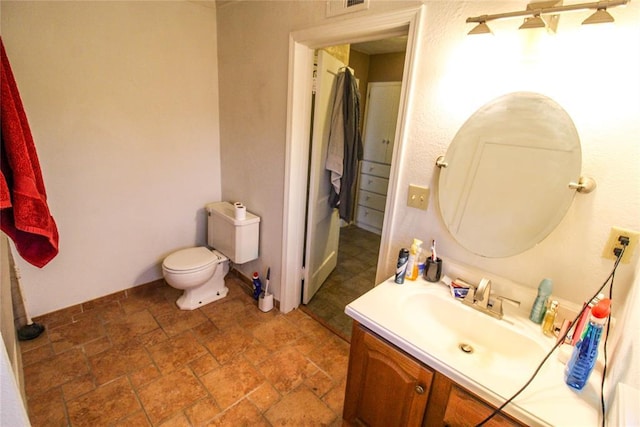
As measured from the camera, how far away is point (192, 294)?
2379mm

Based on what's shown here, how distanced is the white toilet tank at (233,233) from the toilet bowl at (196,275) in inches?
4.9

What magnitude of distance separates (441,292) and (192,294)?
1924 mm

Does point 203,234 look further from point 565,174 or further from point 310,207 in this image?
point 565,174

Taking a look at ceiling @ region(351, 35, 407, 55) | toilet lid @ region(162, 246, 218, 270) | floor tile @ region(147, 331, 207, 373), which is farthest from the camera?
ceiling @ region(351, 35, 407, 55)

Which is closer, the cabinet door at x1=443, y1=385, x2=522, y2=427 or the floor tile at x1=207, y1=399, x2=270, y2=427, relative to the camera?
the cabinet door at x1=443, y1=385, x2=522, y2=427

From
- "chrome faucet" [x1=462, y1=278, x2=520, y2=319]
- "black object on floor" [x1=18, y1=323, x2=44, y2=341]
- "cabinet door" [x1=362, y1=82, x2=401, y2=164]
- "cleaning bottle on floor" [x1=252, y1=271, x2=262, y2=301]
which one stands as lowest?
"black object on floor" [x1=18, y1=323, x2=44, y2=341]

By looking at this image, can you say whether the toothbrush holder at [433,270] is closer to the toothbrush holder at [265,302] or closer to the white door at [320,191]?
the white door at [320,191]

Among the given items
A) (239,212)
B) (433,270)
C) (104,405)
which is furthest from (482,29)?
(104,405)

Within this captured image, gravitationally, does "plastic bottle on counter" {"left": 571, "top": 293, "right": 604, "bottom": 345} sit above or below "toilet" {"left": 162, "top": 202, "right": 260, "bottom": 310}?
above

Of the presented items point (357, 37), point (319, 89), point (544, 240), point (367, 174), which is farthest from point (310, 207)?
point (367, 174)

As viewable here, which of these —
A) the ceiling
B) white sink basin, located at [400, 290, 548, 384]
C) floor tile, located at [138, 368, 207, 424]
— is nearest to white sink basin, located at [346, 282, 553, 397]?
white sink basin, located at [400, 290, 548, 384]

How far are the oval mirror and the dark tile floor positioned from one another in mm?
1325

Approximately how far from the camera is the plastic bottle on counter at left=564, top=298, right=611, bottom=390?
0.81 m

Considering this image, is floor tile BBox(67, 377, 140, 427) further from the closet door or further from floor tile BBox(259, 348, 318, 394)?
the closet door
